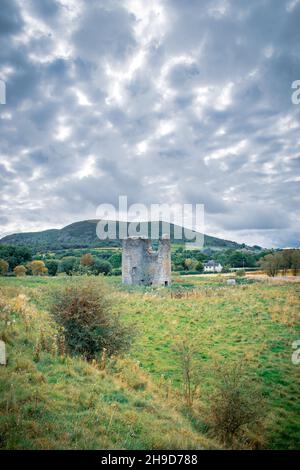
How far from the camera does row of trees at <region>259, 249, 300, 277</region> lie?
2125 inches

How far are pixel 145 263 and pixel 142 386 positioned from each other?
2763 cm

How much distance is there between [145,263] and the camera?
36250 millimetres

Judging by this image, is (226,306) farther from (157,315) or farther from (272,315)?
(157,315)

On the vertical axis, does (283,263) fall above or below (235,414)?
above

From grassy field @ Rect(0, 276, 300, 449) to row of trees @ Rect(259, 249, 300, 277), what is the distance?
38.4 metres

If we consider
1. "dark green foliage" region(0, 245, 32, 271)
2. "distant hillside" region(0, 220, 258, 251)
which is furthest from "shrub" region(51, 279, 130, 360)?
"distant hillside" region(0, 220, 258, 251)

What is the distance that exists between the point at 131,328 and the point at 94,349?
1.49 meters

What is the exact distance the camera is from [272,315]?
18516mm

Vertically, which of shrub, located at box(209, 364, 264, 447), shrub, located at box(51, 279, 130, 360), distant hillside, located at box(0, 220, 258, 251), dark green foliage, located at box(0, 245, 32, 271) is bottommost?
shrub, located at box(209, 364, 264, 447)

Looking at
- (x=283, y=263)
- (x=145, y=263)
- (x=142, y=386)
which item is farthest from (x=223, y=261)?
(x=142, y=386)

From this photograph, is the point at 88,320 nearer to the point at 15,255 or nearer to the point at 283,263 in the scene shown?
the point at 283,263

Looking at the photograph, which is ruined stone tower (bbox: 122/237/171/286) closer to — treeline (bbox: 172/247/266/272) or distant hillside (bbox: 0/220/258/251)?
treeline (bbox: 172/247/266/272)

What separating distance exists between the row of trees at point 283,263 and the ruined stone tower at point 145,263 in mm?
26704
